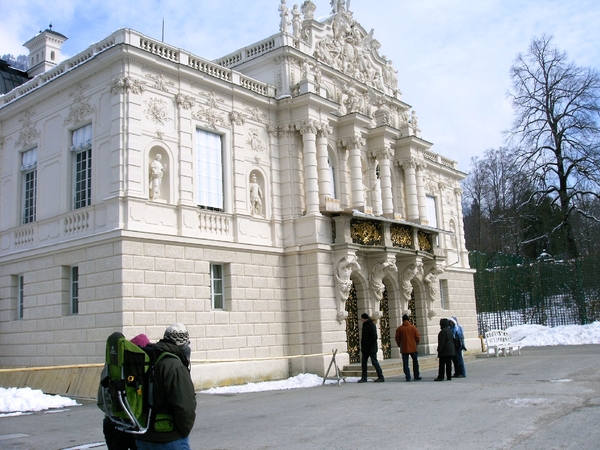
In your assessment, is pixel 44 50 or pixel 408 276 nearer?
pixel 408 276

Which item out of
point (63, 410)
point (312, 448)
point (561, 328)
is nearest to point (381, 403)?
point (312, 448)

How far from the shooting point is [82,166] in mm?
20203

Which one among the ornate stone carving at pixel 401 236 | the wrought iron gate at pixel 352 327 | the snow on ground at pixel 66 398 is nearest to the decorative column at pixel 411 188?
the ornate stone carving at pixel 401 236

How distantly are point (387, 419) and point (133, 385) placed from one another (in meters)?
7.27

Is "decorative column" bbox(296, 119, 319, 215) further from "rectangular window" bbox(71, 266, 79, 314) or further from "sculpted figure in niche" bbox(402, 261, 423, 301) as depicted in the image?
"rectangular window" bbox(71, 266, 79, 314)

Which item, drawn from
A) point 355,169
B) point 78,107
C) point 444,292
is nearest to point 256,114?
point 355,169

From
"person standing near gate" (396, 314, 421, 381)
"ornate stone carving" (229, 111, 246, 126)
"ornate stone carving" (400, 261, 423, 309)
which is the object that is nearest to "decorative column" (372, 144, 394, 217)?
"ornate stone carving" (400, 261, 423, 309)

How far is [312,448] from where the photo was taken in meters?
9.02

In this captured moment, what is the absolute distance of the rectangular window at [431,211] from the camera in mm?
34219

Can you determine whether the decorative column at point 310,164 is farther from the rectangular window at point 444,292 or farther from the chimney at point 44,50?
the chimney at point 44,50

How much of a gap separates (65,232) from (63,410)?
22.5 ft

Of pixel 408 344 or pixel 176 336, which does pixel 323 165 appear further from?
pixel 176 336

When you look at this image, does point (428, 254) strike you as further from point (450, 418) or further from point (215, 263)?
point (450, 418)

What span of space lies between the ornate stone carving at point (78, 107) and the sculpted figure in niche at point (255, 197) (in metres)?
6.20
